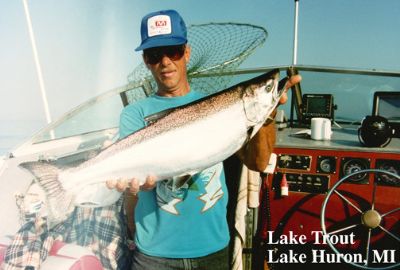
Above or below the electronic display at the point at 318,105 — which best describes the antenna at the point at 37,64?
above

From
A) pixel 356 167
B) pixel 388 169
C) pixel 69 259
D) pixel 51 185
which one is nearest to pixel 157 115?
pixel 51 185

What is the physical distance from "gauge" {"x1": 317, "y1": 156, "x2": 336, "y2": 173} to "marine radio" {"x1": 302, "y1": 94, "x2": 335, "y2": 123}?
931 mm

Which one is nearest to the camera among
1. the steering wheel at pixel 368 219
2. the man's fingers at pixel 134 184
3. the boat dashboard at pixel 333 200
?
the man's fingers at pixel 134 184

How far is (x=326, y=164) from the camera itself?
404 cm

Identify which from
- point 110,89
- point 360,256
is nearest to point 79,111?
point 110,89

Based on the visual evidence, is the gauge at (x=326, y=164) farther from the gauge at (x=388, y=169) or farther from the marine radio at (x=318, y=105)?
the marine radio at (x=318, y=105)

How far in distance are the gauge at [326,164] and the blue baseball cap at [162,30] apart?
2468 millimetres

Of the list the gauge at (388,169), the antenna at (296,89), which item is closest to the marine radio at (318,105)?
the antenna at (296,89)

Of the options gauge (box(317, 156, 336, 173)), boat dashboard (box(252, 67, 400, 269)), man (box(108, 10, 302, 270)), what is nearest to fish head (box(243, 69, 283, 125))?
man (box(108, 10, 302, 270))

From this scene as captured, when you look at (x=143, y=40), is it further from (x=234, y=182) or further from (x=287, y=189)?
(x=287, y=189)

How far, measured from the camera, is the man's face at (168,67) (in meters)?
2.28

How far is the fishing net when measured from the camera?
415 centimetres

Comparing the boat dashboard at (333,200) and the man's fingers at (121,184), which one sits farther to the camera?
the boat dashboard at (333,200)

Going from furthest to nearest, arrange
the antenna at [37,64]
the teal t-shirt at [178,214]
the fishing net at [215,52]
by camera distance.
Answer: the antenna at [37,64], the fishing net at [215,52], the teal t-shirt at [178,214]
